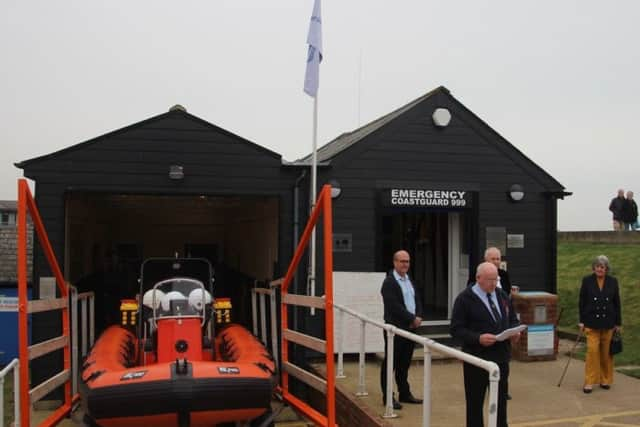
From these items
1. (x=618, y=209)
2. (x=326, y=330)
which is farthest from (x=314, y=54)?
(x=618, y=209)

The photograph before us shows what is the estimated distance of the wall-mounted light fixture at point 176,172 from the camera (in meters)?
8.93

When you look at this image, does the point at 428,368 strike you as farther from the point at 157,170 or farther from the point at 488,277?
the point at 157,170

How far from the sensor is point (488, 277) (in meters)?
A: 4.90

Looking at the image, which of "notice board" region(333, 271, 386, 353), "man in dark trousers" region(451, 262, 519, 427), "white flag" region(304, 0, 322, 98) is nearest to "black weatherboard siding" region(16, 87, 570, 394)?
"notice board" region(333, 271, 386, 353)

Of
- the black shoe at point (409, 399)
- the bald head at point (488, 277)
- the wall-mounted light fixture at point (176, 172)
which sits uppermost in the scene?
the wall-mounted light fixture at point (176, 172)

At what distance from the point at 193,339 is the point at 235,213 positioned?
9.50 metres

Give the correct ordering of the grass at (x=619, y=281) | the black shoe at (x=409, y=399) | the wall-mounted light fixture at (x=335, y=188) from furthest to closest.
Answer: the grass at (x=619, y=281)
the wall-mounted light fixture at (x=335, y=188)
the black shoe at (x=409, y=399)

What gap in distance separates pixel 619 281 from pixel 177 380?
11223mm

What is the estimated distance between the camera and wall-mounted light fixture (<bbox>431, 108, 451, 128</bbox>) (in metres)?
9.92

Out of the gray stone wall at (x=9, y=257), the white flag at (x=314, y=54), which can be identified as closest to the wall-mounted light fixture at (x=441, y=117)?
the white flag at (x=314, y=54)

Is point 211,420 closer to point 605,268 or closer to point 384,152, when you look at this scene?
point 605,268

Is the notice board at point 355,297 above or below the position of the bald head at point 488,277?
below

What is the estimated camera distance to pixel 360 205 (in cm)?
964

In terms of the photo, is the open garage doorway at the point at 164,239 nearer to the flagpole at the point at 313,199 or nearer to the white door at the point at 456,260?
the flagpole at the point at 313,199
